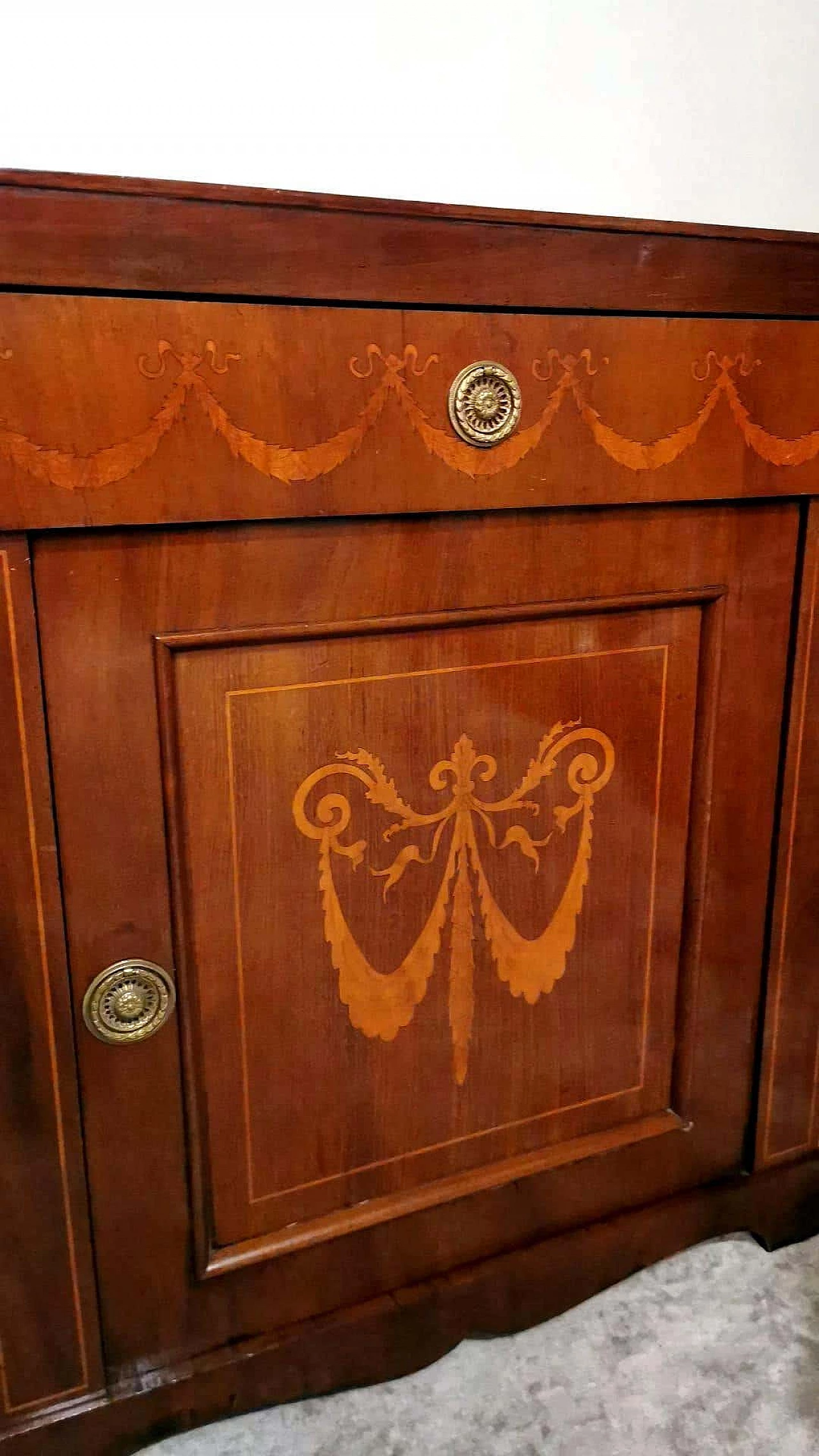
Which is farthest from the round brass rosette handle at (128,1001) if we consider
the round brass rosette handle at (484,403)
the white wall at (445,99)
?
the white wall at (445,99)

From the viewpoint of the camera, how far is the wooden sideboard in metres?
0.56

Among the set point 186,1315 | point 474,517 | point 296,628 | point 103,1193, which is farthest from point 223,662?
point 186,1315

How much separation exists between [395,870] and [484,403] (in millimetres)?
318

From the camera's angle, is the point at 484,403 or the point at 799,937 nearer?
the point at 484,403

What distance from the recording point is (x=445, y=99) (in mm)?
918

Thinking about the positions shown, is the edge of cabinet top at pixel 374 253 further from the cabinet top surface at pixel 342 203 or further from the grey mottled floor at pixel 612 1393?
the grey mottled floor at pixel 612 1393

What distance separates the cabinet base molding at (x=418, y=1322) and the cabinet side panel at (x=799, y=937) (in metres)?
0.05

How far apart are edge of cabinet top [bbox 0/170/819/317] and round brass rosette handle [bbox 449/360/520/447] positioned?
0.13 feet

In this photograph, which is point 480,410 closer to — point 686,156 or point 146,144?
point 146,144

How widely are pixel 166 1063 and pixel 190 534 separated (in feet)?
1.13

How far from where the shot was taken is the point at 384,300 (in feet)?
1.91

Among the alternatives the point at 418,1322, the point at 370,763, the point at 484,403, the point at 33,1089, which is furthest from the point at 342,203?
the point at 418,1322

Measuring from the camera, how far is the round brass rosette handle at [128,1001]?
0.62 meters

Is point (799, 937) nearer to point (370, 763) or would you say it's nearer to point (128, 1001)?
point (370, 763)
